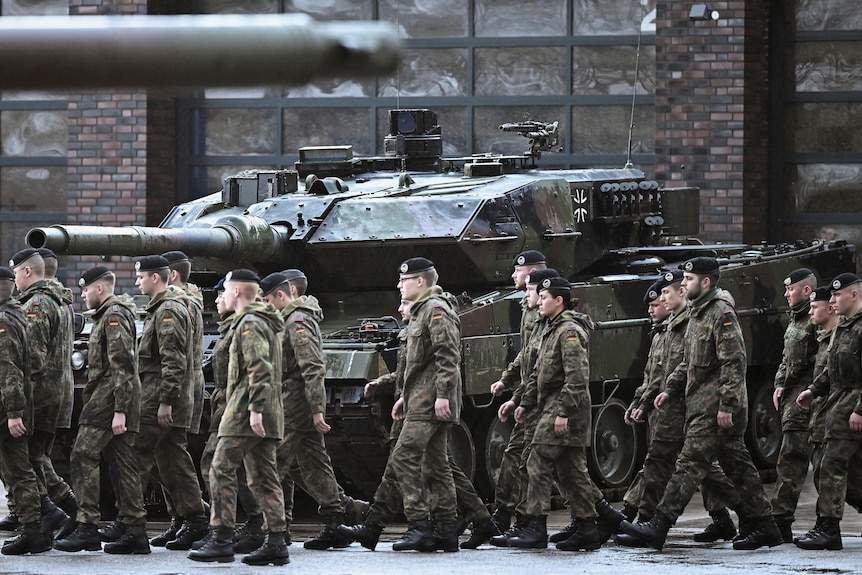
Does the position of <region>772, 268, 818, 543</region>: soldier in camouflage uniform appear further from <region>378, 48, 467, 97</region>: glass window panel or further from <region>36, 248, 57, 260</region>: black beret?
<region>378, 48, 467, 97</region>: glass window panel

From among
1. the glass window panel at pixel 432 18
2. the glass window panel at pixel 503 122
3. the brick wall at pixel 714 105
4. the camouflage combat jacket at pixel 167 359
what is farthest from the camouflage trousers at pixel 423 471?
the glass window panel at pixel 432 18

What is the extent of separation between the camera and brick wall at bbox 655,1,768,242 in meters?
17.1

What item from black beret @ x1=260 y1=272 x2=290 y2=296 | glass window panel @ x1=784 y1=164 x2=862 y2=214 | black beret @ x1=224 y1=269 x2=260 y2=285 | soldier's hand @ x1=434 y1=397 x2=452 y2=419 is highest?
glass window panel @ x1=784 y1=164 x2=862 y2=214

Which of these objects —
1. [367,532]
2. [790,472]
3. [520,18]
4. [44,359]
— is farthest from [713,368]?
[520,18]

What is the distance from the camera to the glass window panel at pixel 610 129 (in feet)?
60.4

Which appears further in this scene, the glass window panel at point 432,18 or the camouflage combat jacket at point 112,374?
the glass window panel at point 432,18

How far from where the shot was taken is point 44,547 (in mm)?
9477

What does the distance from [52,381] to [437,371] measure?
7.65ft

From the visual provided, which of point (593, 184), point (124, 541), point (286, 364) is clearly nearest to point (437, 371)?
point (286, 364)

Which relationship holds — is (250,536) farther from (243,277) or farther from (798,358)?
(798,358)

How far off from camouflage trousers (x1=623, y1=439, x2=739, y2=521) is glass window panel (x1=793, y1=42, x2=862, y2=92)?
881 centimetres

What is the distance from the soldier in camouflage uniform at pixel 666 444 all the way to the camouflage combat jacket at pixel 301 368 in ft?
6.25

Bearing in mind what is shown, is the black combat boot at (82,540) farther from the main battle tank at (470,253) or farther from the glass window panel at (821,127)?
the glass window panel at (821,127)

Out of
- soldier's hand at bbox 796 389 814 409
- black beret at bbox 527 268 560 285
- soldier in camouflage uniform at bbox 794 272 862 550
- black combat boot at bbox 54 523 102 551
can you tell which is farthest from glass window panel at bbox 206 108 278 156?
soldier in camouflage uniform at bbox 794 272 862 550
